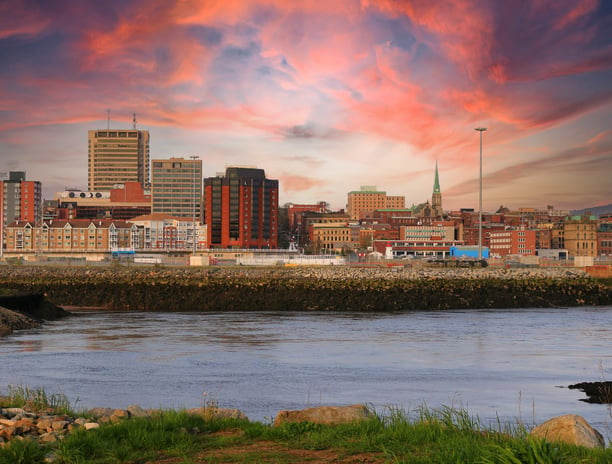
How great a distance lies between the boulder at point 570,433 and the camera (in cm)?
990

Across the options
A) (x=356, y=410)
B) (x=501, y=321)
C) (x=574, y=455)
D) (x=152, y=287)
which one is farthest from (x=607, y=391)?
(x=152, y=287)

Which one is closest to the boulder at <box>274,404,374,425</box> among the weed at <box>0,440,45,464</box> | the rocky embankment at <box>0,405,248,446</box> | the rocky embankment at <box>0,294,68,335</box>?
the rocky embankment at <box>0,405,248,446</box>

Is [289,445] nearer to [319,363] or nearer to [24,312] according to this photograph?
[319,363]

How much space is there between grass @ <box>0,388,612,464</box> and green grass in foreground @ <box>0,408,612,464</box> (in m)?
0.01

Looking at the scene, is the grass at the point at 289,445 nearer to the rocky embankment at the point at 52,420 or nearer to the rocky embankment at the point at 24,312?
the rocky embankment at the point at 52,420

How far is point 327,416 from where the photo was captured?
1174 cm

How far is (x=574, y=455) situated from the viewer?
883 cm

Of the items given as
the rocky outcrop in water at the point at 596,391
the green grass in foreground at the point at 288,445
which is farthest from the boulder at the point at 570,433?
the rocky outcrop in water at the point at 596,391

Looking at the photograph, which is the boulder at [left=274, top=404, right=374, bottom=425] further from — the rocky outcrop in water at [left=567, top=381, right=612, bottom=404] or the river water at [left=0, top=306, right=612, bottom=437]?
the rocky outcrop in water at [left=567, top=381, right=612, bottom=404]

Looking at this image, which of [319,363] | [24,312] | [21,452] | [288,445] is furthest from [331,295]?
[21,452]

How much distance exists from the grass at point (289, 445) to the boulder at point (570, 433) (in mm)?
363

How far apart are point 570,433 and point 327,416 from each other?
3.52 metres

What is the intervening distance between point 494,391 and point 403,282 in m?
49.1

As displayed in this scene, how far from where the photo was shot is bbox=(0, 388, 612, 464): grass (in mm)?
8727
